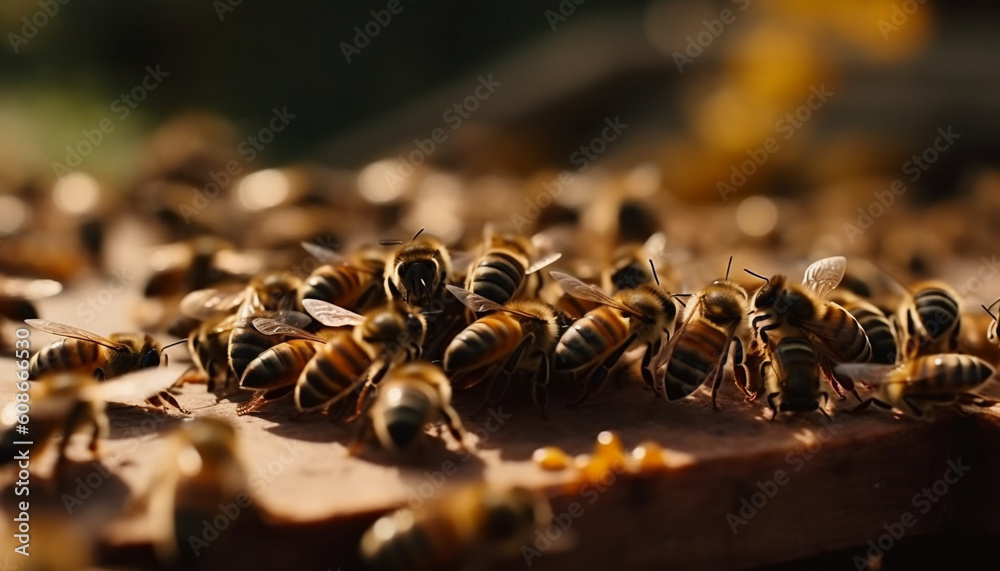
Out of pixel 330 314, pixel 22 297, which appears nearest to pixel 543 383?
pixel 330 314

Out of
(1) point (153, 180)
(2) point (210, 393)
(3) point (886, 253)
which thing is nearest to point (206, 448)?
(2) point (210, 393)

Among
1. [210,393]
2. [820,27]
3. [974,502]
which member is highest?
[820,27]

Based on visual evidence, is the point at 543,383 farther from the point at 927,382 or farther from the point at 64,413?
the point at 64,413

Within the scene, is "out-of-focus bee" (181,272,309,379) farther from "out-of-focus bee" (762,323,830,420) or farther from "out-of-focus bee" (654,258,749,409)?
"out-of-focus bee" (762,323,830,420)

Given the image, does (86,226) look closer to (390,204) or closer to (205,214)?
(205,214)

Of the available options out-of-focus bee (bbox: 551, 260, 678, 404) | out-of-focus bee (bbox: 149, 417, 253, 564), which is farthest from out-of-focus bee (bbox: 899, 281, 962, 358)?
out-of-focus bee (bbox: 149, 417, 253, 564)

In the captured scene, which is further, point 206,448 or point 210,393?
point 210,393
